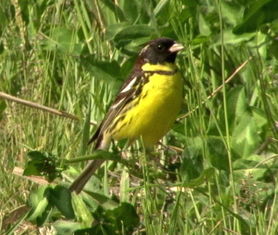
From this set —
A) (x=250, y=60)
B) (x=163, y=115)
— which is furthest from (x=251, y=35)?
(x=163, y=115)

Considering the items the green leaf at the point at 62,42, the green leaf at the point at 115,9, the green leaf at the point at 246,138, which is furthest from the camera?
the green leaf at the point at 62,42

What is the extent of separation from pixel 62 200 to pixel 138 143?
33.1 inches

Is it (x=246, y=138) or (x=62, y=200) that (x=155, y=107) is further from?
(x=62, y=200)

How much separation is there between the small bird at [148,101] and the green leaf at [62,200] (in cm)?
32

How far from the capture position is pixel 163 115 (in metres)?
5.18

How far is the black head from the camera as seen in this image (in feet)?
17.6

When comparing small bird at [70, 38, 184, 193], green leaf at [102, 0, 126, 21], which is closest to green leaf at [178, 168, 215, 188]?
small bird at [70, 38, 184, 193]

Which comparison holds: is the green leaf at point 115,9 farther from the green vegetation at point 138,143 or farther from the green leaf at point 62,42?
the green leaf at point 62,42

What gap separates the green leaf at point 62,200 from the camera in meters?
4.71

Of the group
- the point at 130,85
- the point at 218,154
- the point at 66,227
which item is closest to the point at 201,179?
the point at 218,154

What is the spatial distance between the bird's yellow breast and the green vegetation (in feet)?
0.26

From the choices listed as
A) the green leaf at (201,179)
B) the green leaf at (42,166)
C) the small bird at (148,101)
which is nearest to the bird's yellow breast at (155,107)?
the small bird at (148,101)

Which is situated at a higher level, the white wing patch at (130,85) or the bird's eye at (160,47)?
the bird's eye at (160,47)

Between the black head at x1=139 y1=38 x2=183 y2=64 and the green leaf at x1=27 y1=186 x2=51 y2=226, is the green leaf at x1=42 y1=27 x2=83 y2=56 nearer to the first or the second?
the black head at x1=139 y1=38 x2=183 y2=64
